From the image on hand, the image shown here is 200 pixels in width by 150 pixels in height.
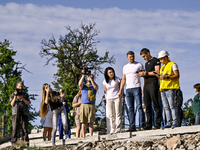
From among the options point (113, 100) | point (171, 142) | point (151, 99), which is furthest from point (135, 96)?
point (171, 142)

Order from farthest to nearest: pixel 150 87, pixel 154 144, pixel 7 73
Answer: pixel 7 73 → pixel 150 87 → pixel 154 144

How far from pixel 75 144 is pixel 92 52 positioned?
40.4 feet

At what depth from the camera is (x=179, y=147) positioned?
21.6ft

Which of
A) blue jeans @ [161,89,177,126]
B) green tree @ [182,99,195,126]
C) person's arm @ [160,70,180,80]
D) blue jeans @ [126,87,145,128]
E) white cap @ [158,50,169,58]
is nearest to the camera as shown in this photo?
blue jeans @ [161,89,177,126]

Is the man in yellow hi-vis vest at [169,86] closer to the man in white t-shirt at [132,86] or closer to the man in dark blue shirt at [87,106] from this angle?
the man in white t-shirt at [132,86]

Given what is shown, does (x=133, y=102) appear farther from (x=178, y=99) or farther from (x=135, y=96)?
(x=178, y=99)

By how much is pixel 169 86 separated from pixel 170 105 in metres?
0.43

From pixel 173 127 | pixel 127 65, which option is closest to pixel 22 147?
pixel 127 65

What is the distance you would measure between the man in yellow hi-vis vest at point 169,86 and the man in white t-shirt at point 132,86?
74 cm

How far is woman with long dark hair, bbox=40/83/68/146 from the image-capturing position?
9.36m

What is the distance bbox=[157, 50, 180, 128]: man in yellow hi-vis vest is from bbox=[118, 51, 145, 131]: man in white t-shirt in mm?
745

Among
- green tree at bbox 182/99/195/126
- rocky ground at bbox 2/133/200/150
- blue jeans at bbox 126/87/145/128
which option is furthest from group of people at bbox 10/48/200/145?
green tree at bbox 182/99/195/126

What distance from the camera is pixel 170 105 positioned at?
7.80 metres

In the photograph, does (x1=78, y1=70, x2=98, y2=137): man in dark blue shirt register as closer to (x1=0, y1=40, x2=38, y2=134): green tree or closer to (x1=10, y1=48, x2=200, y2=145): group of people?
(x1=10, y1=48, x2=200, y2=145): group of people
